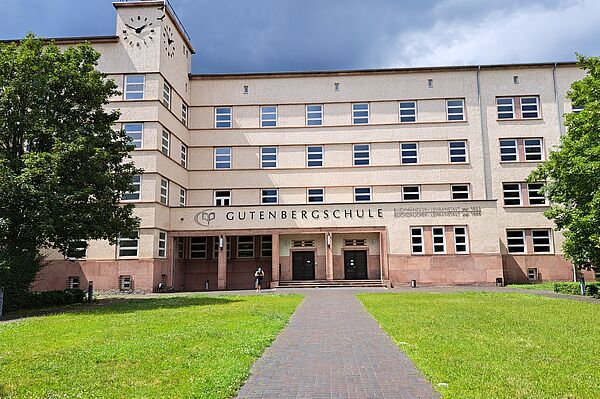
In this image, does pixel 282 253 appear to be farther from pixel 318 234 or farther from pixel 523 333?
pixel 523 333

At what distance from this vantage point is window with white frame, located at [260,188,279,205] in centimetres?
3744

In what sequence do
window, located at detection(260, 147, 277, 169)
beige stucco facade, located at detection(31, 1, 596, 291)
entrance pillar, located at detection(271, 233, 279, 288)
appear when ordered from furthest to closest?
1. window, located at detection(260, 147, 277, 169)
2. entrance pillar, located at detection(271, 233, 279, 288)
3. beige stucco facade, located at detection(31, 1, 596, 291)

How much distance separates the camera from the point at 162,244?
32.0m

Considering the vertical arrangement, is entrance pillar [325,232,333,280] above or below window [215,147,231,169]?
below

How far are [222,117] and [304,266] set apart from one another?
509 inches

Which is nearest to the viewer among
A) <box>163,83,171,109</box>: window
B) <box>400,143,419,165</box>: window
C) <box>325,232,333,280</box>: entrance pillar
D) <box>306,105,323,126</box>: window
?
<box>325,232,333,280</box>: entrance pillar

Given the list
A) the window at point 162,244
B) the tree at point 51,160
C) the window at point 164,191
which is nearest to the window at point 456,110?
the window at point 164,191

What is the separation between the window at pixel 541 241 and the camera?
3519cm

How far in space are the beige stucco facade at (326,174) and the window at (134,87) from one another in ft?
0.64

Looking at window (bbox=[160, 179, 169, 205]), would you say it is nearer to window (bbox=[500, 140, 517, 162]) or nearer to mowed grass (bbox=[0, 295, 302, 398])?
mowed grass (bbox=[0, 295, 302, 398])

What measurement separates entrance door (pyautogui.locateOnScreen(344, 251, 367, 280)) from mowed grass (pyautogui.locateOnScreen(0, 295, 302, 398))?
1970 cm

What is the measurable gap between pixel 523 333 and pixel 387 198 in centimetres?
2592

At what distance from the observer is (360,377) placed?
755 centimetres

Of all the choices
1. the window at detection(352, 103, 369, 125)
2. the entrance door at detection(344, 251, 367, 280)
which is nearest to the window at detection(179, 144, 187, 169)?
the window at detection(352, 103, 369, 125)
